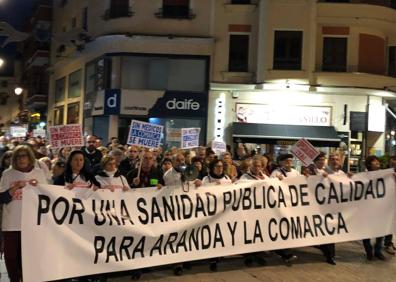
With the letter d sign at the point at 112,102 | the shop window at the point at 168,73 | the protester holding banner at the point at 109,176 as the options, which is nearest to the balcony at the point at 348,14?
the shop window at the point at 168,73

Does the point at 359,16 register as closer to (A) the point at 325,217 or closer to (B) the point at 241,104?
(B) the point at 241,104

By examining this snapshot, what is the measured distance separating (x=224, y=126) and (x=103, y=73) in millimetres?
5762

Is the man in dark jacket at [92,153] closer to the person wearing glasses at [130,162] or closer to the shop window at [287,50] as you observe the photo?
the person wearing glasses at [130,162]

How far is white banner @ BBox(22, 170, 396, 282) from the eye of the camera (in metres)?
6.70

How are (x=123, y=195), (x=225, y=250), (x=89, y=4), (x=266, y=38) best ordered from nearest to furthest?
(x=123, y=195)
(x=225, y=250)
(x=266, y=38)
(x=89, y=4)

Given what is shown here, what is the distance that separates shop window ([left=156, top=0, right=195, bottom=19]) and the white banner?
16763 mm

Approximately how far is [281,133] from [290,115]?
104 cm

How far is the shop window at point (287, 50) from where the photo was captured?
23953 millimetres

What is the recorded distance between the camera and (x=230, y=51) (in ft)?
81.4

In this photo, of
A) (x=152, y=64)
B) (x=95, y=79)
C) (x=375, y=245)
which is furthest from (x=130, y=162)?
(x=95, y=79)

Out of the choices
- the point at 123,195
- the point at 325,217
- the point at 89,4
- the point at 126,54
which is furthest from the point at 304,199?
the point at 89,4

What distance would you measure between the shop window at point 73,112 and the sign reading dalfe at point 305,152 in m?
19.6

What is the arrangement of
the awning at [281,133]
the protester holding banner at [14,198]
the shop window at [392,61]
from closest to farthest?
the protester holding banner at [14,198]
the awning at [281,133]
the shop window at [392,61]

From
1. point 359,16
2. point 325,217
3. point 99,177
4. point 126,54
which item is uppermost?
point 359,16
